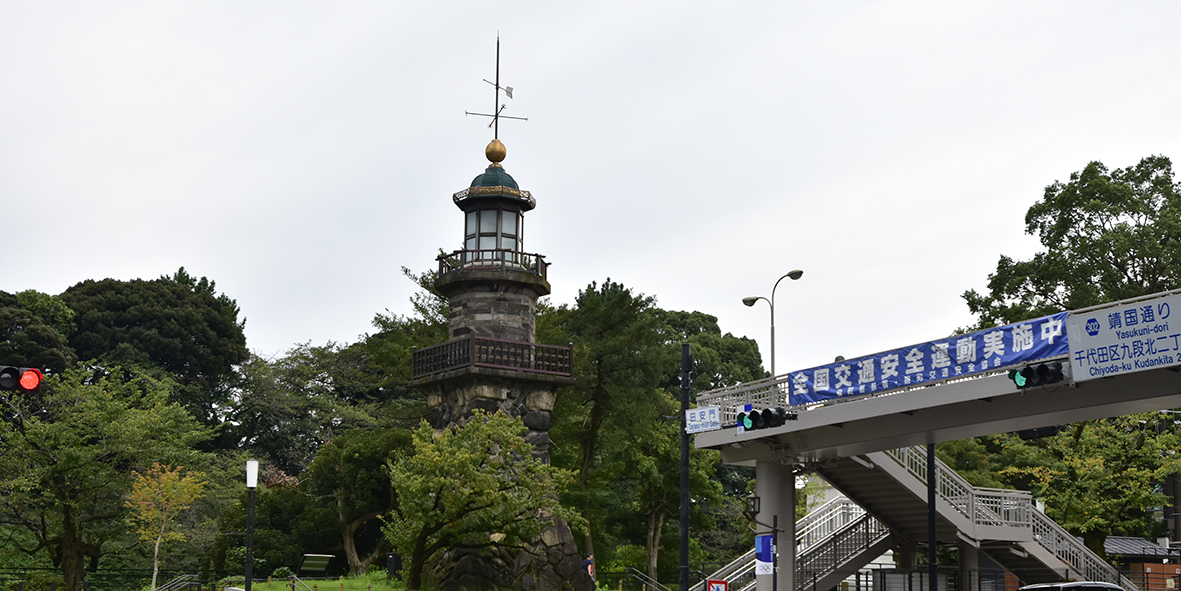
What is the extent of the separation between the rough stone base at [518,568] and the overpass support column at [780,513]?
9618 mm

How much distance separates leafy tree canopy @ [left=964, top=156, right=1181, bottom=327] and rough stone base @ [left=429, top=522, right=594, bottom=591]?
26.6 meters

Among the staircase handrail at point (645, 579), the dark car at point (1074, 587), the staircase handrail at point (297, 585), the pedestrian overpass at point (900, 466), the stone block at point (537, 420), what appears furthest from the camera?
the staircase handrail at point (645, 579)

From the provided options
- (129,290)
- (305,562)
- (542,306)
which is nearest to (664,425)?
(542,306)

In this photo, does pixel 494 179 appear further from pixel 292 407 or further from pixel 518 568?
pixel 292 407

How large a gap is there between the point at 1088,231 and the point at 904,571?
27142 millimetres

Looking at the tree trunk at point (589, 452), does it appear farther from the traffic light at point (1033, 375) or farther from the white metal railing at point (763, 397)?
the traffic light at point (1033, 375)

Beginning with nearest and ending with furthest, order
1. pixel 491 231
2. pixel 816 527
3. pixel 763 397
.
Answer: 1. pixel 763 397
2. pixel 816 527
3. pixel 491 231

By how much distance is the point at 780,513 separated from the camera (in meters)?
37.1

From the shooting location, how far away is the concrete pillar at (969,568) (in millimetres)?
38719

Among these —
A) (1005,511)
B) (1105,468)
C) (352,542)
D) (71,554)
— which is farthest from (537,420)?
(1105,468)

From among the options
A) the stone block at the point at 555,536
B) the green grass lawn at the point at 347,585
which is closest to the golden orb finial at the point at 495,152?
the stone block at the point at 555,536

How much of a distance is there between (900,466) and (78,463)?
1095 inches

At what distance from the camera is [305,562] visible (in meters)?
46.2

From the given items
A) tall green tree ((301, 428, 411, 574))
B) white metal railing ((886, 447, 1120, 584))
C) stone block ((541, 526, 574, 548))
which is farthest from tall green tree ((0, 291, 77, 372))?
white metal railing ((886, 447, 1120, 584))
